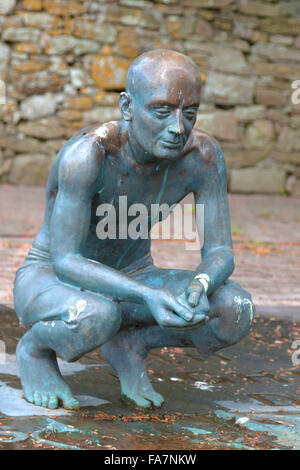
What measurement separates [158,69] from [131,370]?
1284 mm

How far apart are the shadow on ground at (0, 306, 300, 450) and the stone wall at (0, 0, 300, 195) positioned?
238 inches

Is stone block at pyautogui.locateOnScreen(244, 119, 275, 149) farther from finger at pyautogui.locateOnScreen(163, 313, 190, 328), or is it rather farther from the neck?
finger at pyautogui.locateOnScreen(163, 313, 190, 328)

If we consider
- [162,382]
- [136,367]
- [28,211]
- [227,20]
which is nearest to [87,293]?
[136,367]

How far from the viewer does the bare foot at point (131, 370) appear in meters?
3.63

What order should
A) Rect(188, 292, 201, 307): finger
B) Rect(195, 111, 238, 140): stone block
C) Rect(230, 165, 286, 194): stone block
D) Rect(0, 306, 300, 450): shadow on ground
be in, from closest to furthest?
Rect(0, 306, 300, 450): shadow on ground < Rect(188, 292, 201, 307): finger < Rect(195, 111, 238, 140): stone block < Rect(230, 165, 286, 194): stone block

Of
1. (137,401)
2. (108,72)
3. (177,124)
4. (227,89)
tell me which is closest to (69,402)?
(137,401)

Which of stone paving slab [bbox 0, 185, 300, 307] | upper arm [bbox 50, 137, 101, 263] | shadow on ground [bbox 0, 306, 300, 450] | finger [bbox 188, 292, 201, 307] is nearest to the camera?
shadow on ground [bbox 0, 306, 300, 450]

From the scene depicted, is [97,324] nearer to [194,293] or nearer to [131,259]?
[194,293]

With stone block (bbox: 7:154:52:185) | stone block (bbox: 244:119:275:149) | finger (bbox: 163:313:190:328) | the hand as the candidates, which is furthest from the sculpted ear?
stone block (bbox: 244:119:275:149)

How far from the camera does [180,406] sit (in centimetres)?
368

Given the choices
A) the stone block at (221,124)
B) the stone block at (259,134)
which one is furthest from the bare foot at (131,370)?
the stone block at (259,134)

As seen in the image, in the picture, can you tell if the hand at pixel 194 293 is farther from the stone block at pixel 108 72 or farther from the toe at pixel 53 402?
the stone block at pixel 108 72

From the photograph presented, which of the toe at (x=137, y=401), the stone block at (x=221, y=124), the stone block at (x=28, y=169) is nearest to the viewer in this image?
the toe at (x=137, y=401)

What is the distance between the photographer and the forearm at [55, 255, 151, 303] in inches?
132
